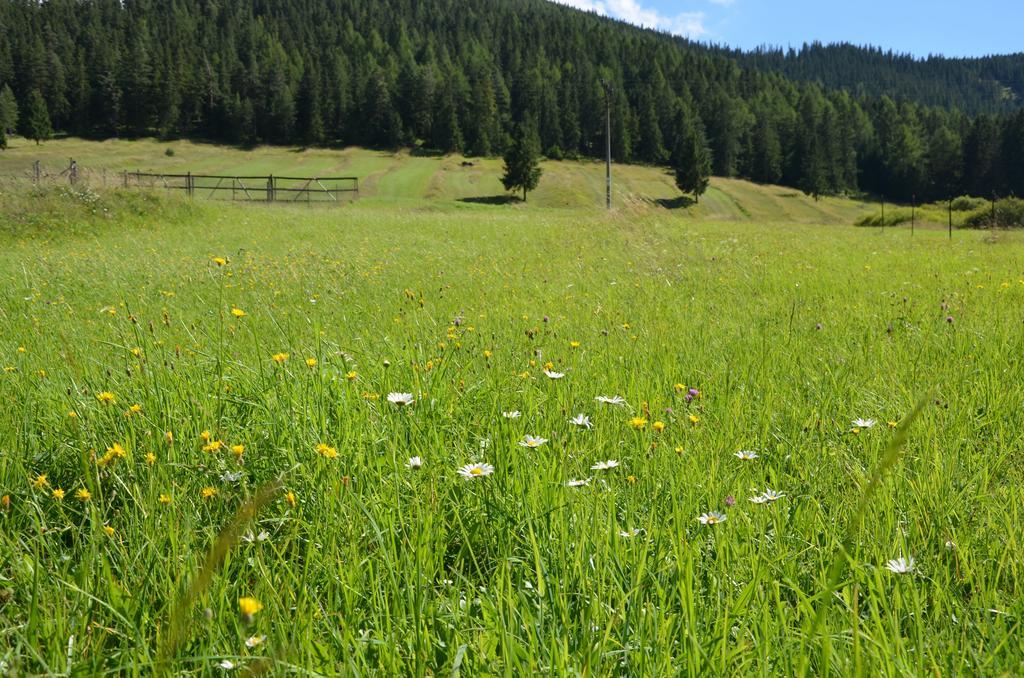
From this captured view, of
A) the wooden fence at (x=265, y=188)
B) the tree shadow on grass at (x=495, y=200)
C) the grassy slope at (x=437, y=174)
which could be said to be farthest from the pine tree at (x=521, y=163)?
the wooden fence at (x=265, y=188)

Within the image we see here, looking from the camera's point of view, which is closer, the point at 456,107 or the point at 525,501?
the point at 525,501

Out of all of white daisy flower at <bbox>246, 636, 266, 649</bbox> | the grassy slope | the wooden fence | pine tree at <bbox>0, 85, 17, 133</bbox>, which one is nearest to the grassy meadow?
white daisy flower at <bbox>246, 636, 266, 649</bbox>

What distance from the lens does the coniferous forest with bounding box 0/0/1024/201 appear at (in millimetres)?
100562

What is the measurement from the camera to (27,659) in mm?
1296

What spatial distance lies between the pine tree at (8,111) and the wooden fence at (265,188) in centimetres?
4705

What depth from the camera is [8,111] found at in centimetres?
8906

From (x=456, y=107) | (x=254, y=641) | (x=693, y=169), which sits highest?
(x=456, y=107)

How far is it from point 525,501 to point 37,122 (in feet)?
377

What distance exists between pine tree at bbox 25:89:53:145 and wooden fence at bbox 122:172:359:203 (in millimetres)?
45284

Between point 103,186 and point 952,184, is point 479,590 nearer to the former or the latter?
point 103,186

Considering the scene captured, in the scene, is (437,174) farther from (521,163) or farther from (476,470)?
(476,470)

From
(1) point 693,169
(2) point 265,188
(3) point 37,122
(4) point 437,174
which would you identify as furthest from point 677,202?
(3) point 37,122

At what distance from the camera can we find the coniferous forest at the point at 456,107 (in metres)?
101

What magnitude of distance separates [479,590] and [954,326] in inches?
178
